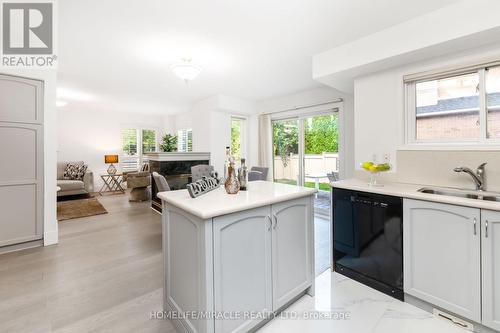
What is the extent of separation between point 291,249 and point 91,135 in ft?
24.7

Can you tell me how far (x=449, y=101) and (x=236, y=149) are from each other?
4.30 m

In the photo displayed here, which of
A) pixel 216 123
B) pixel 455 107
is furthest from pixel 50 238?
pixel 455 107

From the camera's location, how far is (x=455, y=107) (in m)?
2.26

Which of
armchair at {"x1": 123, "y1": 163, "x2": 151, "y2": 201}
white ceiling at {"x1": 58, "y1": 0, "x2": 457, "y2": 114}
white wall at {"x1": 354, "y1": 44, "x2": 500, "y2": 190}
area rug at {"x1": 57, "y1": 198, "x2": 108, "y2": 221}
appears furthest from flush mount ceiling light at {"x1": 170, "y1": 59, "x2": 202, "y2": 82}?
armchair at {"x1": 123, "y1": 163, "x2": 151, "y2": 201}

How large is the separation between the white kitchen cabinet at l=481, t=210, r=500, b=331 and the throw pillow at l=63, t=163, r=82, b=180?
307 inches

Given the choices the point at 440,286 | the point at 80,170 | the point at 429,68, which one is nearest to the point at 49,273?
the point at 440,286

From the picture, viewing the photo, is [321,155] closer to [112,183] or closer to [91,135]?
[112,183]

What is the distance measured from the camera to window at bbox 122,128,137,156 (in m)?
7.64

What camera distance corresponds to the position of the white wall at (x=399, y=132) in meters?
2.03

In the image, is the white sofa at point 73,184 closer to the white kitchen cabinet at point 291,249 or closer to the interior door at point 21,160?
the interior door at point 21,160

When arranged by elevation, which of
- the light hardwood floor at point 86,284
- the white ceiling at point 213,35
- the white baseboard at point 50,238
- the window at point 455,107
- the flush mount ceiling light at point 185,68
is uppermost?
the white ceiling at point 213,35

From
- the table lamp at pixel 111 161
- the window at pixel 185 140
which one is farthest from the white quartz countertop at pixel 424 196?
the table lamp at pixel 111 161

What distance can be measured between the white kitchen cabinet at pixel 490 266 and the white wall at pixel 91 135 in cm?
836

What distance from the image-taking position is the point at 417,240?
1827 millimetres
